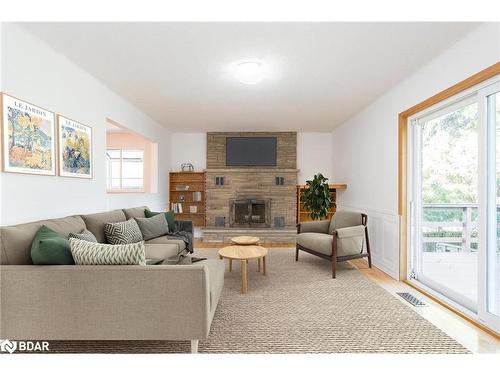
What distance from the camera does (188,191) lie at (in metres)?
6.70

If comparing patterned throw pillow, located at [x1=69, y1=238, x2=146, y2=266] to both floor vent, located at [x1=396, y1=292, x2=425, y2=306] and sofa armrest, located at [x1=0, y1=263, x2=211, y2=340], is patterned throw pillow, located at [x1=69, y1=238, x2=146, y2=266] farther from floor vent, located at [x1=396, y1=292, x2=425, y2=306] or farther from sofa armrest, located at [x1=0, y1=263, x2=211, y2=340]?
floor vent, located at [x1=396, y1=292, x2=425, y2=306]

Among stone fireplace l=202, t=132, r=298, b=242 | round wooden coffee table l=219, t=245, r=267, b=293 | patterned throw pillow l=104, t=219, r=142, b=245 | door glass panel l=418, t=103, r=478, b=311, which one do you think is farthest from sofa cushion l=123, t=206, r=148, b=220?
door glass panel l=418, t=103, r=478, b=311

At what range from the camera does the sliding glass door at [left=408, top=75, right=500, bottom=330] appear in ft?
7.57

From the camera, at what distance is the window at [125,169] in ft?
23.5

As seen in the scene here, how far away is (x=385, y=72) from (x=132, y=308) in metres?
3.56

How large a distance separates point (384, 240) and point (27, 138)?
4511 millimetres

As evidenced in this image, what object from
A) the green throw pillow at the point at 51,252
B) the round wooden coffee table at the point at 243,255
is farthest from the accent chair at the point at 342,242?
the green throw pillow at the point at 51,252

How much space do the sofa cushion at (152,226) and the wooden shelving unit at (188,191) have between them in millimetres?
2371

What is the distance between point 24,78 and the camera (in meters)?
2.37

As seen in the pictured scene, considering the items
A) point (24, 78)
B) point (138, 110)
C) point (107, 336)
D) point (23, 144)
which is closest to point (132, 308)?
point (107, 336)

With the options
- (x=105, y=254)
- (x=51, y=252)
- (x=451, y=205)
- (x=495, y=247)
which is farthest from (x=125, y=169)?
(x=495, y=247)

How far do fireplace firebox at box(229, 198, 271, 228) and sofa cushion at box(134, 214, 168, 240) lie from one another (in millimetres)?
2431

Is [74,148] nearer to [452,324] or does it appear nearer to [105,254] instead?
[105,254]
